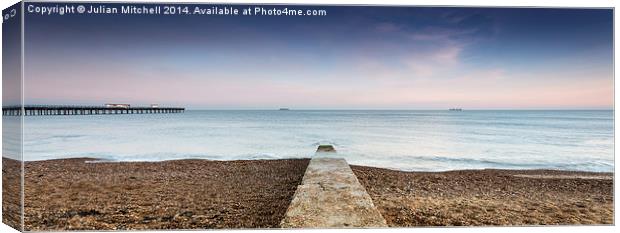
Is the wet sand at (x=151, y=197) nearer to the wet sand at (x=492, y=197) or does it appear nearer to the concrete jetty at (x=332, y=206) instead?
the concrete jetty at (x=332, y=206)

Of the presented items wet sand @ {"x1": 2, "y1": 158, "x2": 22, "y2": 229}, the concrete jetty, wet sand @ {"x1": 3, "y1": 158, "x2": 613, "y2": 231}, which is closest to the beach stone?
the concrete jetty

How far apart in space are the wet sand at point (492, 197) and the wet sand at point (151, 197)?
3.57 feet

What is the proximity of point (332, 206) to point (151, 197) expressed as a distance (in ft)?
6.23

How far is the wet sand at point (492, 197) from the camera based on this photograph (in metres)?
3.89

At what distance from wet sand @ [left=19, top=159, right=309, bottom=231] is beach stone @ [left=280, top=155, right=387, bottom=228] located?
1.10 feet

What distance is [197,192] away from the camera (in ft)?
15.0

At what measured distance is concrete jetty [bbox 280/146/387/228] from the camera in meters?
3.24

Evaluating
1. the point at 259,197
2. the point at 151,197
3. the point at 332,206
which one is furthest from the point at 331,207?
the point at 151,197

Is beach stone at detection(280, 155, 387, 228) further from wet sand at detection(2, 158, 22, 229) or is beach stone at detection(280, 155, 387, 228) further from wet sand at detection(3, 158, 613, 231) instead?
wet sand at detection(2, 158, 22, 229)

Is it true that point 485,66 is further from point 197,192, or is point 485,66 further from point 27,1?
point 27,1

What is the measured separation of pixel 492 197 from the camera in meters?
4.48

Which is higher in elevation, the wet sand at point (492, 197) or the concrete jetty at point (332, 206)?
the concrete jetty at point (332, 206)

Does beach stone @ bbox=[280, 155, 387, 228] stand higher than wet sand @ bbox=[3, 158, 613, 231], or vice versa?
beach stone @ bbox=[280, 155, 387, 228]

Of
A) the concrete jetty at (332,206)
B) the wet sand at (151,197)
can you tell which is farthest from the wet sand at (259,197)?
the concrete jetty at (332,206)
